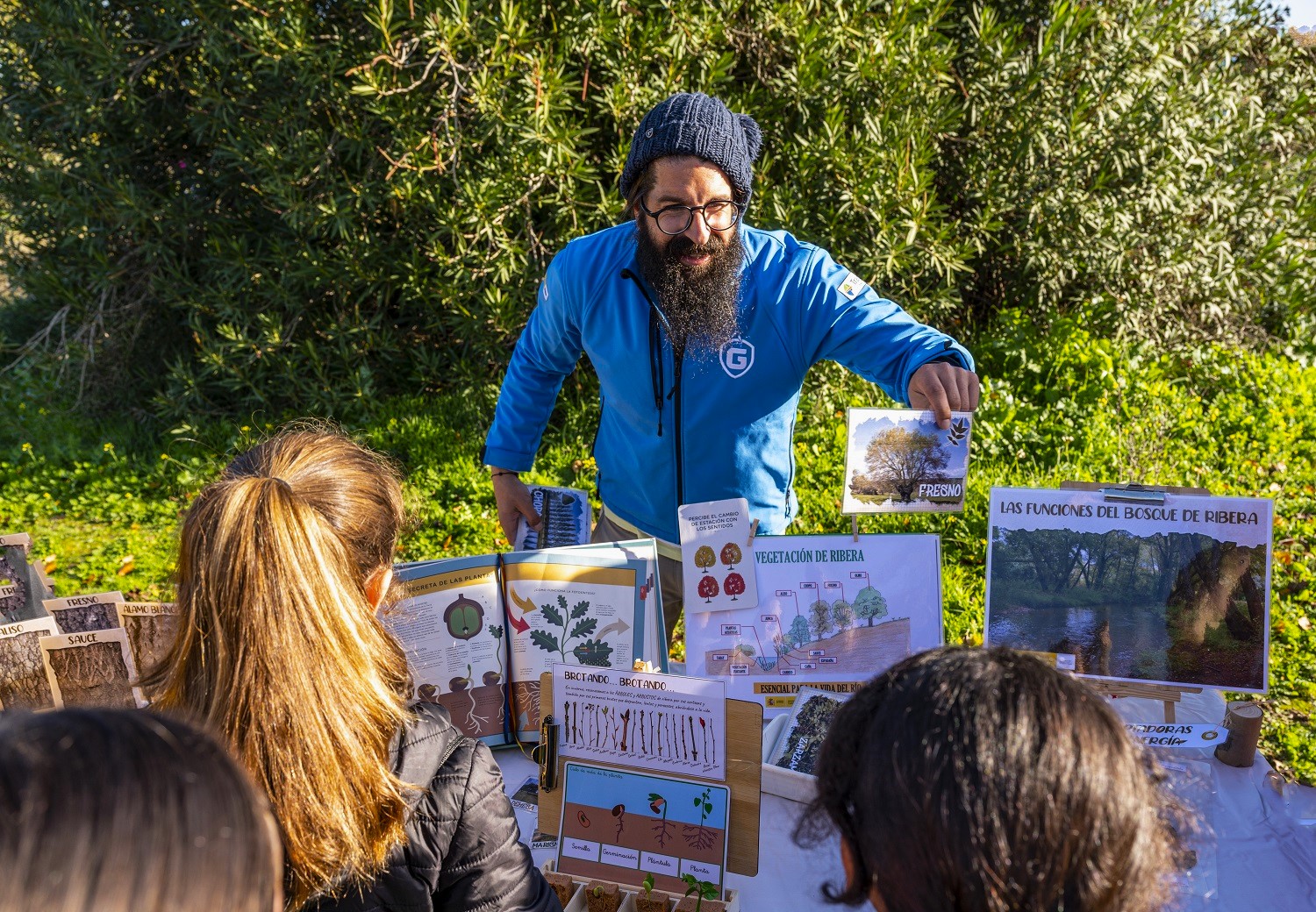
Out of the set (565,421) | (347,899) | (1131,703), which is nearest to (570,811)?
(347,899)

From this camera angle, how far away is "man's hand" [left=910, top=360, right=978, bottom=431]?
75.3 inches

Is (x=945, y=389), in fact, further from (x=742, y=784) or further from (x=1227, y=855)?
(x=1227, y=855)

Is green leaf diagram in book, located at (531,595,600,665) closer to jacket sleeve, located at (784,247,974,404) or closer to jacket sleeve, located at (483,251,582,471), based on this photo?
jacket sleeve, located at (483,251,582,471)

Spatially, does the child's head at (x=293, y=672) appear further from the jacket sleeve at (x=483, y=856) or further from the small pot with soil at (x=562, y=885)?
the small pot with soil at (x=562, y=885)

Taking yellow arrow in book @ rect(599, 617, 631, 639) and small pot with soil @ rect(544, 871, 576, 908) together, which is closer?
small pot with soil @ rect(544, 871, 576, 908)

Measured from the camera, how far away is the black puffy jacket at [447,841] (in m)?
1.32

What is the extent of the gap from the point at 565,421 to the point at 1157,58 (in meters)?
3.73

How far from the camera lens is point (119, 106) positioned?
16.6ft

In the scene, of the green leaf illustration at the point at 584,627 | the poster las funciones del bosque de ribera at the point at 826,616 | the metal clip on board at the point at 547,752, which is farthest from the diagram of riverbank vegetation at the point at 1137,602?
the metal clip on board at the point at 547,752

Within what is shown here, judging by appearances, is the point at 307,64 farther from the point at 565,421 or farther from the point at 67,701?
the point at 67,701

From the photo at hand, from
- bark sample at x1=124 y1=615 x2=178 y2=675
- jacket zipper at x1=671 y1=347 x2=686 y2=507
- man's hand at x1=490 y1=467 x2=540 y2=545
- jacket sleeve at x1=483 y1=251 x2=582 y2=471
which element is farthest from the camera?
jacket sleeve at x1=483 y1=251 x2=582 y2=471

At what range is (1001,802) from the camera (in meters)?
0.87

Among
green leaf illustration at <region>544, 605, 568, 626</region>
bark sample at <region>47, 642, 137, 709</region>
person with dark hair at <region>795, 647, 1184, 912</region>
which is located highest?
person with dark hair at <region>795, 647, 1184, 912</region>

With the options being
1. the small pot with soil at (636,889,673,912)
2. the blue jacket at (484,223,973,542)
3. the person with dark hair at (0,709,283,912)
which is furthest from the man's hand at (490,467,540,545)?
the person with dark hair at (0,709,283,912)
